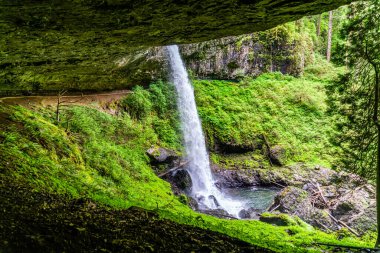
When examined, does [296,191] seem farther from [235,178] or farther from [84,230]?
[84,230]

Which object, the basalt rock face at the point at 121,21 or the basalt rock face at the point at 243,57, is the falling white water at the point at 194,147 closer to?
the basalt rock face at the point at 243,57

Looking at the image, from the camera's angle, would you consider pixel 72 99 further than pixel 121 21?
Yes

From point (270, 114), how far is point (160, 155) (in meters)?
10.1

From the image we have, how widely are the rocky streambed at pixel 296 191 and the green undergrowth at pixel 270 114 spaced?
1601 millimetres

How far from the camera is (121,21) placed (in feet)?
14.4

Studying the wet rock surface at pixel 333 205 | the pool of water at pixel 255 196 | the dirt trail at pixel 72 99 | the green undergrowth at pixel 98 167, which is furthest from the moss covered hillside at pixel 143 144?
the pool of water at pixel 255 196

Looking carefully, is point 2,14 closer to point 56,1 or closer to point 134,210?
point 56,1

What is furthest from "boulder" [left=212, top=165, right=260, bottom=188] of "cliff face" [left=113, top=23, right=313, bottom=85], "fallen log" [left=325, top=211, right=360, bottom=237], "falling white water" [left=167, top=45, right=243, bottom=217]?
"cliff face" [left=113, top=23, right=313, bottom=85]

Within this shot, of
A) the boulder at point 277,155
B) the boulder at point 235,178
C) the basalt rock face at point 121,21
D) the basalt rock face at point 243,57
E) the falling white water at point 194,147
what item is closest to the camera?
the basalt rock face at point 121,21

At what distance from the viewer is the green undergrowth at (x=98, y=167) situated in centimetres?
572

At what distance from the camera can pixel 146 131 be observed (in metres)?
15.1

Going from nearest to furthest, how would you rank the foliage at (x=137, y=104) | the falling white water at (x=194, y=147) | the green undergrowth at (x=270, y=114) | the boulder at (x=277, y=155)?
the falling white water at (x=194, y=147) < the foliage at (x=137, y=104) < the boulder at (x=277, y=155) < the green undergrowth at (x=270, y=114)

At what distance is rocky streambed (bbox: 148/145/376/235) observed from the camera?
10.5m

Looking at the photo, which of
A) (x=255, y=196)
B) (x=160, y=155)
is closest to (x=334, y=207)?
(x=255, y=196)
